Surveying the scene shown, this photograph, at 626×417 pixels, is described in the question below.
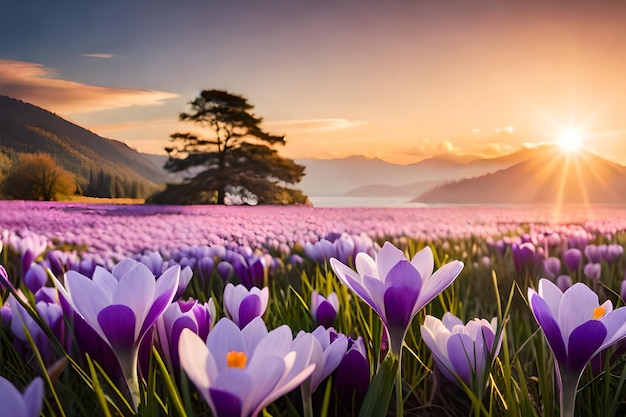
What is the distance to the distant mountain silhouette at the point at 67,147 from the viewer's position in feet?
71.5

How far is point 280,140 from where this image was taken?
2459cm

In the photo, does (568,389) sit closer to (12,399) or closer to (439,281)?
(439,281)

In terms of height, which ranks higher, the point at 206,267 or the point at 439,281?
the point at 439,281

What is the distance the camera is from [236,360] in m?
0.63

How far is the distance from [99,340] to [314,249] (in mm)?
1635

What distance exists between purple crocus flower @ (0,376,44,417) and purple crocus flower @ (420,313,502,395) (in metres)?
0.48

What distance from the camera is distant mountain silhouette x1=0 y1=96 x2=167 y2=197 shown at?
21781 millimetres

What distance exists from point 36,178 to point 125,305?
23063 millimetres

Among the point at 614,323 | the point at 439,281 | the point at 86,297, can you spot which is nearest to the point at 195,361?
the point at 86,297

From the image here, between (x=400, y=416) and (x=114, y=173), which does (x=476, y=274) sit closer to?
(x=400, y=416)

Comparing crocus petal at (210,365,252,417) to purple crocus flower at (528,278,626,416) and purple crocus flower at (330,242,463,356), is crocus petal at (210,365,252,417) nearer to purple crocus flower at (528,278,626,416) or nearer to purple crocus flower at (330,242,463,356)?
purple crocus flower at (330,242,463,356)

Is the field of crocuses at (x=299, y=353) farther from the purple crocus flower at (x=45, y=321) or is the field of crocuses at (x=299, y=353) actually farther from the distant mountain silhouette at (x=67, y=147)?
the distant mountain silhouette at (x=67, y=147)

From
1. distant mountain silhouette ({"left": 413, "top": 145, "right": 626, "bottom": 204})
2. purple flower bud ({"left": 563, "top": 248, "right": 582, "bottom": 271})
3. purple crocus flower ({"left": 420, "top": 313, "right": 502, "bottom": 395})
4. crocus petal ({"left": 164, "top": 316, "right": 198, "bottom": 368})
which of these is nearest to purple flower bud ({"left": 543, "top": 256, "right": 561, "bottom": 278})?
purple flower bud ({"left": 563, "top": 248, "right": 582, "bottom": 271})

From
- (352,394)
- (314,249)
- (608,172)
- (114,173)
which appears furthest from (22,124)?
(352,394)
